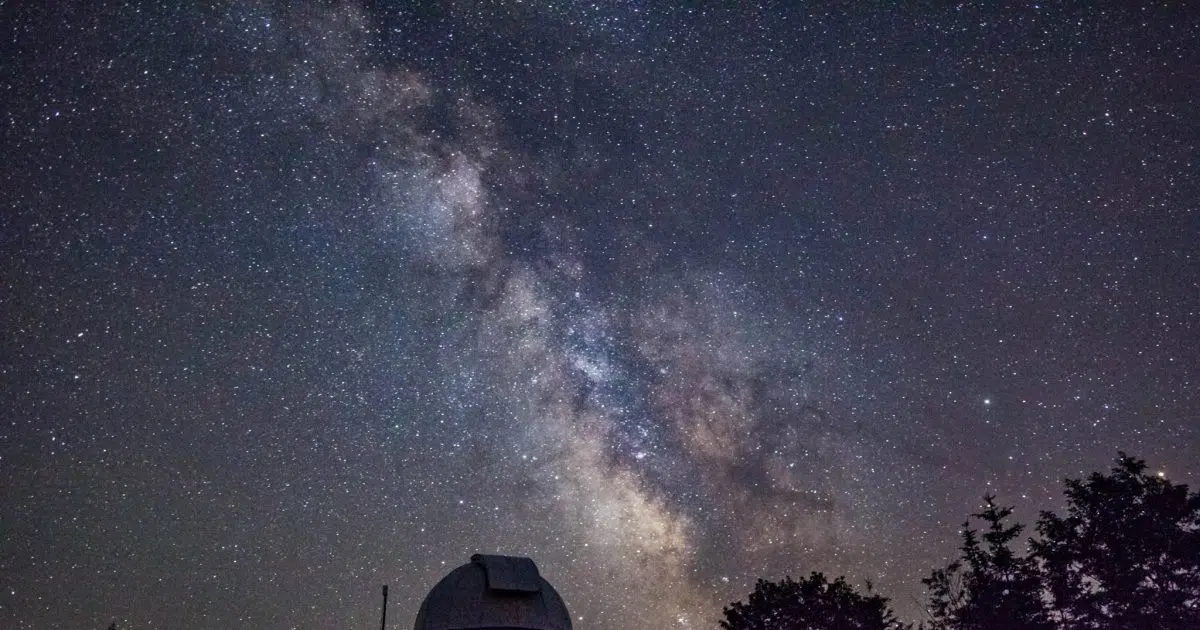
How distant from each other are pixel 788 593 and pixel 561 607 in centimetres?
1498

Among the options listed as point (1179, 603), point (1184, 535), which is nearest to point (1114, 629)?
point (1179, 603)

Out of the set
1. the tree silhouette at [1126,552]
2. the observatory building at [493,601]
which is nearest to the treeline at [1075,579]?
the tree silhouette at [1126,552]

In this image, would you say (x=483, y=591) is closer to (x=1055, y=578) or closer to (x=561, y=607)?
(x=561, y=607)

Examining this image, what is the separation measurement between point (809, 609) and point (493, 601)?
16.9 m

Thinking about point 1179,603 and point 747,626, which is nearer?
point 1179,603

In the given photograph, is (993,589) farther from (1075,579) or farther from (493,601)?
(493,601)

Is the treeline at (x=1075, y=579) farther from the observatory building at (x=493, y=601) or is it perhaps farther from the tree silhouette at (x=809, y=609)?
the observatory building at (x=493, y=601)

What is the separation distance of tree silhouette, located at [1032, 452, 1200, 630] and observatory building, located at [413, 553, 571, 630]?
18320 mm

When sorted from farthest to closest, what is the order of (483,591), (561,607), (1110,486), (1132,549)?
(1110,486) < (1132,549) < (561,607) < (483,591)

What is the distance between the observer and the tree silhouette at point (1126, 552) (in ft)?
74.4

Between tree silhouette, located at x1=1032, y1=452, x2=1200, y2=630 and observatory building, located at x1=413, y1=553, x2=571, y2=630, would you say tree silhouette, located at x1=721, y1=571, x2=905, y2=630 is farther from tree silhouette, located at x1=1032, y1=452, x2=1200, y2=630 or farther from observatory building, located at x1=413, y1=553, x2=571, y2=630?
observatory building, located at x1=413, y1=553, x2=571, y2=630

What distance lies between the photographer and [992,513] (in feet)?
95.1

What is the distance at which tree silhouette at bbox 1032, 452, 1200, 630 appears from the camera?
2267cm

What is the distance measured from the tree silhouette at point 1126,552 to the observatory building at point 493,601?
18.3 meters
